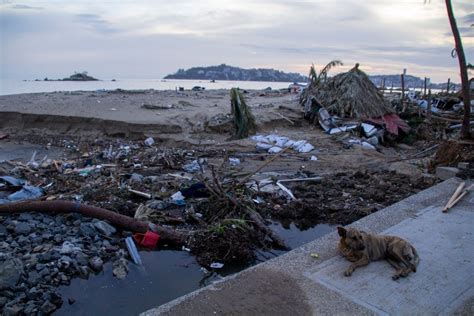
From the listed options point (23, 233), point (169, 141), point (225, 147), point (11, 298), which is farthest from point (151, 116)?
point (11, 298)

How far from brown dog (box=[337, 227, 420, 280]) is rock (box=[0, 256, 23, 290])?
3.46 metres

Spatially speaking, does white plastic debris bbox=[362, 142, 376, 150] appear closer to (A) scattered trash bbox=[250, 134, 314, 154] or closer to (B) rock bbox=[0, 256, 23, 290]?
(A) scattered trash bbox=[250, 134, 314, 154]

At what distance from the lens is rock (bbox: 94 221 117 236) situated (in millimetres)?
5824

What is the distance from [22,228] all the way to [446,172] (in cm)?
745

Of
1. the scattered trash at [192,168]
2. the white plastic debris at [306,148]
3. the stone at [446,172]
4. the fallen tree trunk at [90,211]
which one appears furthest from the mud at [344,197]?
the white plastic debris at [306,148]

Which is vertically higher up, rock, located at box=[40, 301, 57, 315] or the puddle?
rock, located at box=[40, 301, 57, 315]

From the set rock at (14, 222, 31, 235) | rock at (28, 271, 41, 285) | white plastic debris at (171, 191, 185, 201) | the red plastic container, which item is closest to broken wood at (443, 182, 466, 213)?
the red plastic container

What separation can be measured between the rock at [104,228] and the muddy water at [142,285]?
66cm

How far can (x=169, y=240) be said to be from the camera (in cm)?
578

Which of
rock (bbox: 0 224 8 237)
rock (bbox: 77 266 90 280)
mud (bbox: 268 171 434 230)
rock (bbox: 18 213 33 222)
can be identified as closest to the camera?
rock (bbox: 77 266 90 280)

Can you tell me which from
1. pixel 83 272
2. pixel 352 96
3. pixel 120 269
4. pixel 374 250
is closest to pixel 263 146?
pixel 352 96

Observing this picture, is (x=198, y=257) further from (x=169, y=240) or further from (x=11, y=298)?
(x=11, y=298)

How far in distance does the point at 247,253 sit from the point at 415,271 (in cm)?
220

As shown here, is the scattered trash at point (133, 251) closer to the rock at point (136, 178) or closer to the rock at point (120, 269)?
the rock at point (120, 269)
